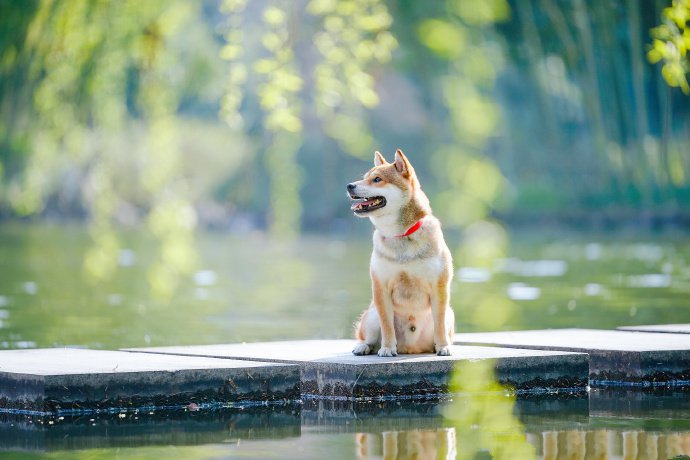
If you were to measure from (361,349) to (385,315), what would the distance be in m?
0.40

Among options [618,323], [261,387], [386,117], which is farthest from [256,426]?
[386,117]

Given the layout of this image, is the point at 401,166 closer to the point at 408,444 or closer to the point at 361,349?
the point at 361,349

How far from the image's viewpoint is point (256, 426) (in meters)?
8.01

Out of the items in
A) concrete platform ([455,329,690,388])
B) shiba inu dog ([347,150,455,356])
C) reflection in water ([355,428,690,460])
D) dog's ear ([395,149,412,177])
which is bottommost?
reflection in water ([355,428,690,460])

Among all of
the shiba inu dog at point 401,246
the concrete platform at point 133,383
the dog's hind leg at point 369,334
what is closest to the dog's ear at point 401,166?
the shiba inu dog at point 401,246

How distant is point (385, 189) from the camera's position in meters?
9.04

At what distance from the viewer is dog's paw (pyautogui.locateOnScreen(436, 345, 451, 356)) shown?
365 inches

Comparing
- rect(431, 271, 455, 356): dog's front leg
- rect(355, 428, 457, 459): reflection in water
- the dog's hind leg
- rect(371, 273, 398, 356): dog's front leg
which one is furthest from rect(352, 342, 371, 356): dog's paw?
rect(355, 428, 457, 459): reflection in water

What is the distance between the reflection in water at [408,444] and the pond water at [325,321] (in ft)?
0.03

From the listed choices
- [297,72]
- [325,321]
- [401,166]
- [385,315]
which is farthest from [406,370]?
[325,321]

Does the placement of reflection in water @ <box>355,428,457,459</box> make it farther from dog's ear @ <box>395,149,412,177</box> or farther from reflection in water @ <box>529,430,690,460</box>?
dog's ear @ <box>395,149,412,177</box>

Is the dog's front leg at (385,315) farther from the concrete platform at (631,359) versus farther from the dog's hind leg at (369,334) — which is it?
the concrete platform at (631,359)

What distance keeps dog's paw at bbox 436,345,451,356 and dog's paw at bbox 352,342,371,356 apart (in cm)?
47

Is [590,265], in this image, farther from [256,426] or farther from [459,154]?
[256,426]
